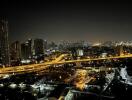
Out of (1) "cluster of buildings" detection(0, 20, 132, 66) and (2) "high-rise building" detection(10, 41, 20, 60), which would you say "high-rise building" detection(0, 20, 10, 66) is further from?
(2) "high-rise building" detection(10, 41, 20, 60)

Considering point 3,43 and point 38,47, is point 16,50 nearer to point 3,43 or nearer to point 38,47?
point 3,43

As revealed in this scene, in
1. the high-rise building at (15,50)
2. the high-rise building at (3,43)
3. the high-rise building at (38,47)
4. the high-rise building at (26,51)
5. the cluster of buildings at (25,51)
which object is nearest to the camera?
the high-rise building at (3,43)

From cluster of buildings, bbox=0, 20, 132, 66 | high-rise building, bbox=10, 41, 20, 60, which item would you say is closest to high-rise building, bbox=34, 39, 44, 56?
cluster of buildings, bbox=0, 20, 132, 66

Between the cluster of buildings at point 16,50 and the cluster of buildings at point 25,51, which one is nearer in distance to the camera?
the cluster of buildings at point 16,50

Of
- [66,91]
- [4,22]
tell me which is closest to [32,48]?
[4,22]

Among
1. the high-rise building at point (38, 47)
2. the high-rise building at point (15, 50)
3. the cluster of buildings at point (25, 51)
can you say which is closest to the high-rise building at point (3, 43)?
the cluster of buildings at point (25, 51)

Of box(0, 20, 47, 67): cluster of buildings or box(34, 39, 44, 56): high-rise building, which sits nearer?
box(0, 20, 47, 67): cluster of buildings

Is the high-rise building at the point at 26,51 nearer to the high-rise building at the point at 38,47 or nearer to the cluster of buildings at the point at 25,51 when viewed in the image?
the cluster of buildings at the point at 25,51

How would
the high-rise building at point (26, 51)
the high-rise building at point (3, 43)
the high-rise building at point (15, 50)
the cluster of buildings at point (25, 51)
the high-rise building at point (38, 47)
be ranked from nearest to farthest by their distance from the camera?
the high-rise building at point (3, 43) → the cluster of buildings at point (25, 51) → the high-rise building at point (15, 50) → the high-rise building at point (26, 51) → the high-rise building at point (38, 47)

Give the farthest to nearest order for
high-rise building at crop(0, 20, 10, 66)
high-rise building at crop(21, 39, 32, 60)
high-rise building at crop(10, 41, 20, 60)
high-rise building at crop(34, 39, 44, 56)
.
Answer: high-rise building at crop(34, 39, 44, 56) < high-rise building at crop(21, 39, 32, 60) < high-rise building at crop(10, 41, 20, 60) < high-rise building at crop(0, 20, 10, 66)

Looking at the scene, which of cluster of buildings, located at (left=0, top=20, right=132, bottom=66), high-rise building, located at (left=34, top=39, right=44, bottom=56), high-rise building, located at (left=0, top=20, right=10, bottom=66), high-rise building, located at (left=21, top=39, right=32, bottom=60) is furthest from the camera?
high-rise building, located at (left=34, top=39, right=44, bottom=56)

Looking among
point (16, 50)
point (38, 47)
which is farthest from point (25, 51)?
point (38, 47)
